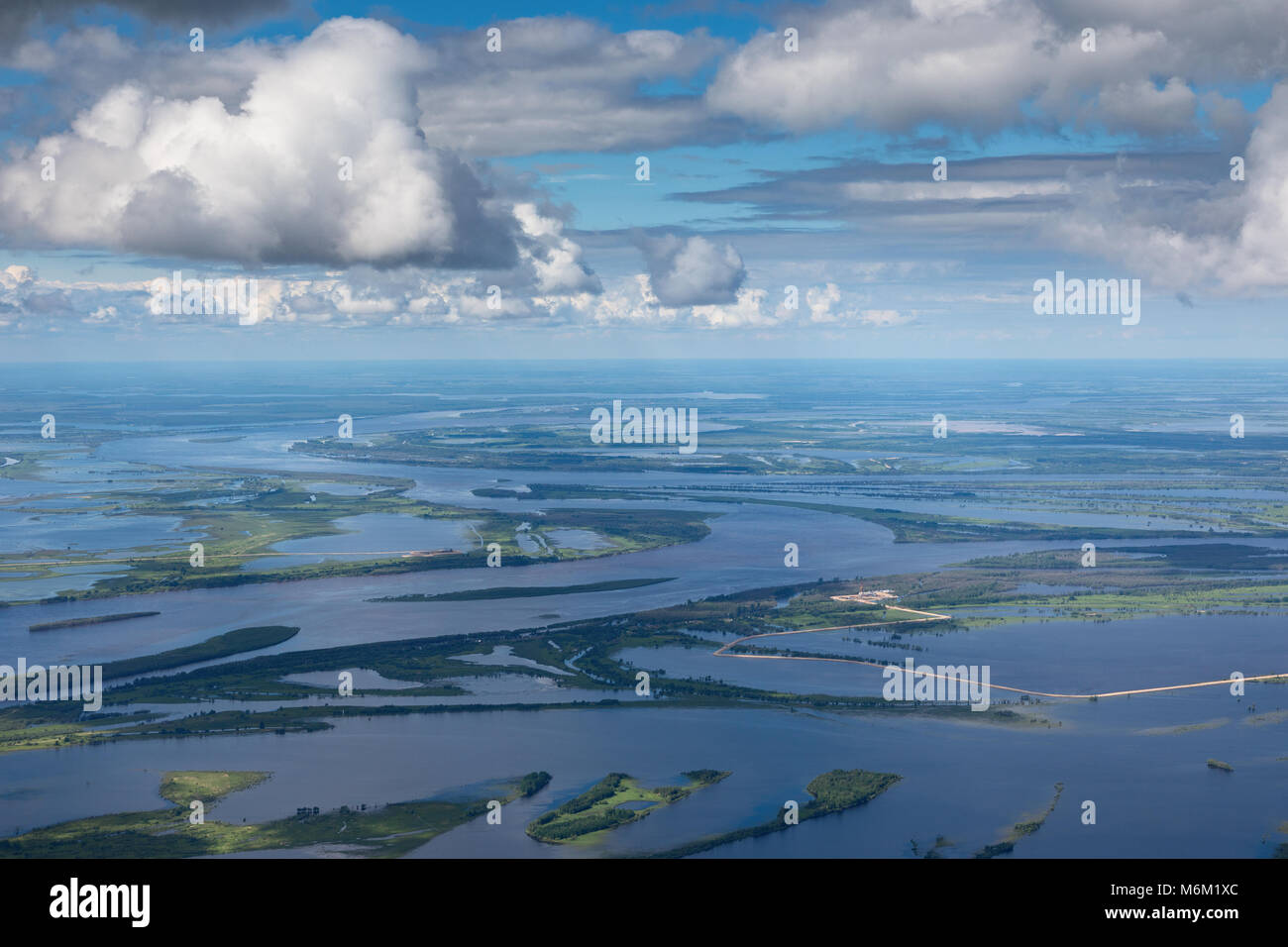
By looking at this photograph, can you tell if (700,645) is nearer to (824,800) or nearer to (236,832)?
(824,800)

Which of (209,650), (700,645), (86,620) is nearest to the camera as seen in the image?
(209,650)

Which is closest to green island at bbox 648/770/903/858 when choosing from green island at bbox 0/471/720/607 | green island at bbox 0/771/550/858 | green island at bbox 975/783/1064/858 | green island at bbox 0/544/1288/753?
green island at bbox 975/783/1064/858

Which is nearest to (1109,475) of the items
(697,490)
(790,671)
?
(697,490)

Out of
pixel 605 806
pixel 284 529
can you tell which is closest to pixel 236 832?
pixel 605 806

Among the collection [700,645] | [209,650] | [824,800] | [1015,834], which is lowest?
[1015,834]

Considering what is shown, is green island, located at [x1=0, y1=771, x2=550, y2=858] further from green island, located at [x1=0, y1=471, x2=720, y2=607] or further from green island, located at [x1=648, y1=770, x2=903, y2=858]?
green island, located at [x1=0, y1=471, x2=720, y2=607]

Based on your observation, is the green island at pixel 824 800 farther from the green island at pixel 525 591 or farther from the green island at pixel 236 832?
the green island at pixel 525 591

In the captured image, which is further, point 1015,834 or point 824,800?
point 824,800
